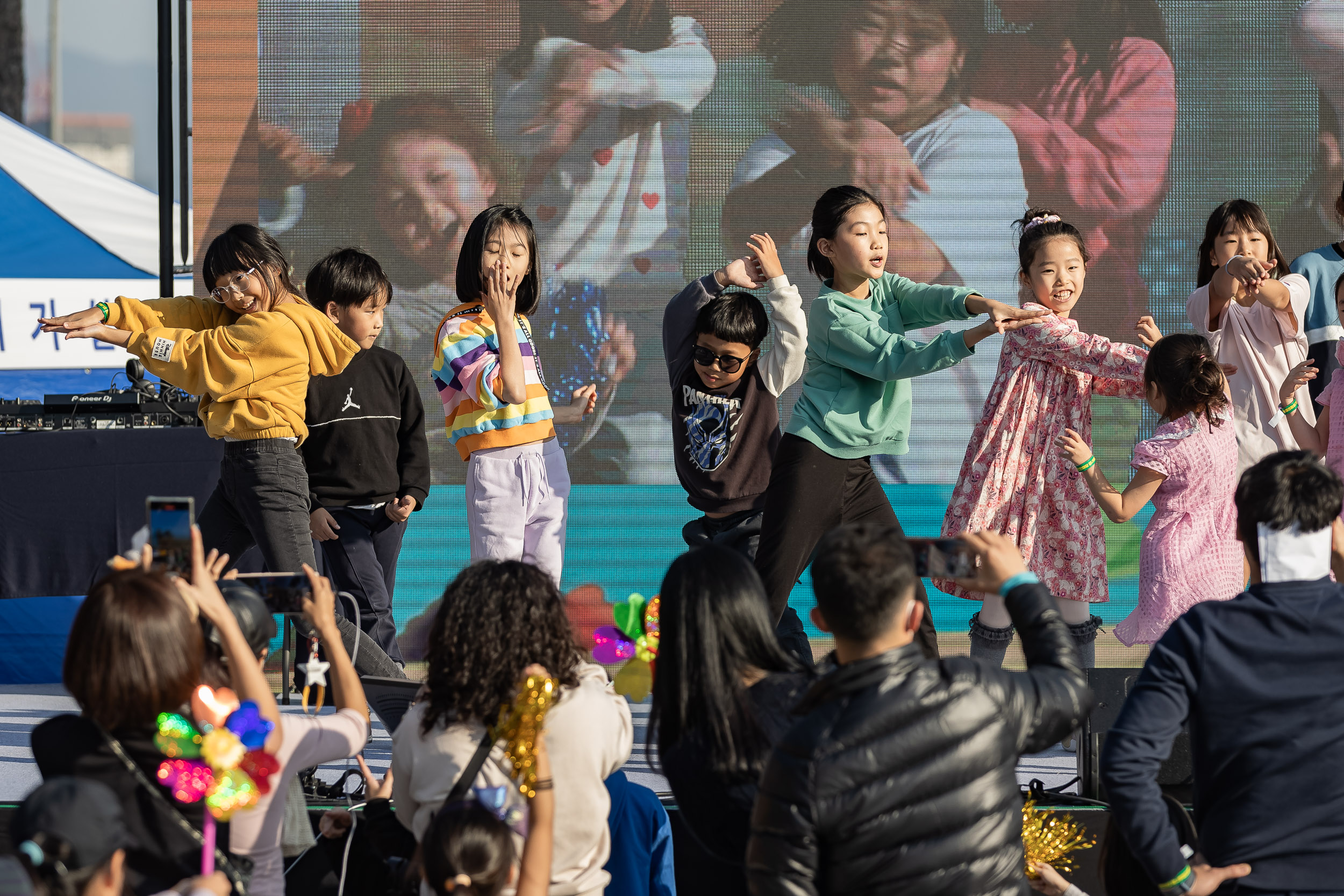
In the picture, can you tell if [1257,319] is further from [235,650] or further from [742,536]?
[235,650]

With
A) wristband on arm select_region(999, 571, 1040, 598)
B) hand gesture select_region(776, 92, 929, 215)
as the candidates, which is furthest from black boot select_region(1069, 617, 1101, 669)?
hand gesture select_region(776, 92, 929, 215)

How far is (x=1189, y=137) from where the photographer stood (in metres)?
5.31

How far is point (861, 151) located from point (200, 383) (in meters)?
3.03

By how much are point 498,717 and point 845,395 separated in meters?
1.67

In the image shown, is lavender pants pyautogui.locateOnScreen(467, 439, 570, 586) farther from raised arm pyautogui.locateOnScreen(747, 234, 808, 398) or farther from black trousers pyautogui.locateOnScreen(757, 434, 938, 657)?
raised arm pyautogui.locateOnScreen(747, 234, 808, 398)

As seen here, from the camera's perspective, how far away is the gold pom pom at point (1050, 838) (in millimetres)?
2328

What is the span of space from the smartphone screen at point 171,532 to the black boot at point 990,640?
2038mm

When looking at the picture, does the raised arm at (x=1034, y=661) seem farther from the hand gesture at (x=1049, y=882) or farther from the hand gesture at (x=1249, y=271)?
the hand gesture at (x=1249, y=271)

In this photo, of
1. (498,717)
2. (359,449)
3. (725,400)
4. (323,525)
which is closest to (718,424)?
(725,400)

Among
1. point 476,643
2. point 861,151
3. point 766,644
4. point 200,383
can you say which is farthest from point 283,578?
point 861,151

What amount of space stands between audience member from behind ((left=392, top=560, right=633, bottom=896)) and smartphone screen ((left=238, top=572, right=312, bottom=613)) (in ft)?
1.03

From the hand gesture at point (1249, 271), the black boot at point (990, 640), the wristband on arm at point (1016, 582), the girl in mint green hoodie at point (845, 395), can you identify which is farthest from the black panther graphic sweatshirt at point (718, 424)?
the wristband on arm at point (1016, 582)

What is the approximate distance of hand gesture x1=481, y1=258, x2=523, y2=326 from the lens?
3328 mm

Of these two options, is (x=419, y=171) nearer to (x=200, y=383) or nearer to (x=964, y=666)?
(x=200, y=383)
